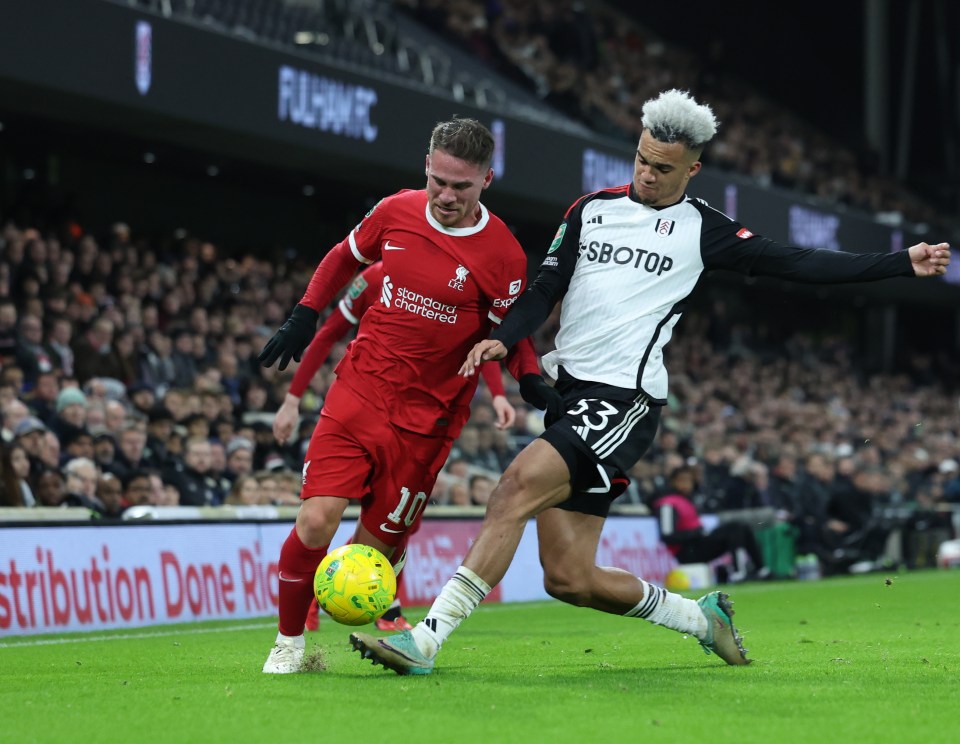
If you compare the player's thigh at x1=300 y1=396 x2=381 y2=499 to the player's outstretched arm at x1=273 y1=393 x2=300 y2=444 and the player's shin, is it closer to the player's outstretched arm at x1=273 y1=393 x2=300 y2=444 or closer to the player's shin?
the player's outstretched arm at x1=273 y1=393 x2=300 y2=444

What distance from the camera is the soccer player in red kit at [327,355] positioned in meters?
7.80

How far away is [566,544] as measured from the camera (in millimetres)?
6641

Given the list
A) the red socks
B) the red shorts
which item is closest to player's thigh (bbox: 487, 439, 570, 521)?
the red shorts

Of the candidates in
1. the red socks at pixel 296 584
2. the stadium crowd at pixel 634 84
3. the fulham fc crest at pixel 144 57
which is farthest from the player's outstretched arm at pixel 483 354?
the stadium crowd at pixel 634 84

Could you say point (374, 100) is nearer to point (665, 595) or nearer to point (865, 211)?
point (665, 595)

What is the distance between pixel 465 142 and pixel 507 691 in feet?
7.48

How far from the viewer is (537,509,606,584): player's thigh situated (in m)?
6.62

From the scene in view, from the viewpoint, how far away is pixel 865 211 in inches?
1403

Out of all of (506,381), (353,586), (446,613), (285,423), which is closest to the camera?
(446,613)

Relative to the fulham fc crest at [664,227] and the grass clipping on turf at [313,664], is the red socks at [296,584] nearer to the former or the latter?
the grass clipping on turf at [313,664]

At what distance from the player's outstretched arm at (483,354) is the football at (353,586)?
0.93 meters

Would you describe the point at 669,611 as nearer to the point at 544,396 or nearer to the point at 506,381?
the point at 544,396

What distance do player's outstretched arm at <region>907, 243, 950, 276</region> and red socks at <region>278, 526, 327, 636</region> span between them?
2.76 meters

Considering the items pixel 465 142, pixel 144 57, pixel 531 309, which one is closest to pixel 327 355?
pixel 531 309
